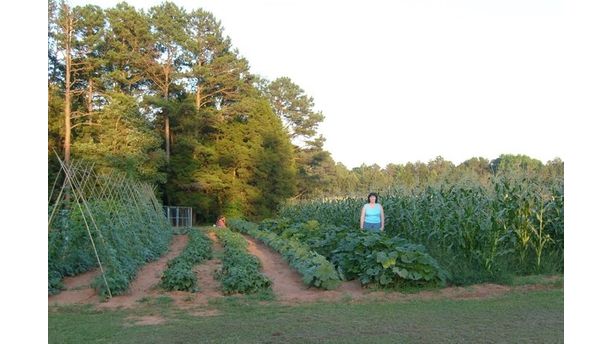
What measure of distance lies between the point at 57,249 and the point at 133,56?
30261mm

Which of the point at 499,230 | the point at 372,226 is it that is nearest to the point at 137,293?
the point at 372,226

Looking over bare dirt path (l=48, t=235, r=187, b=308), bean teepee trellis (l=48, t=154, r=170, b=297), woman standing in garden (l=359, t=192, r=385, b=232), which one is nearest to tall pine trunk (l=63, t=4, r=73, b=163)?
bean teepee trellis (l=48, t=154, r=170, b=297)

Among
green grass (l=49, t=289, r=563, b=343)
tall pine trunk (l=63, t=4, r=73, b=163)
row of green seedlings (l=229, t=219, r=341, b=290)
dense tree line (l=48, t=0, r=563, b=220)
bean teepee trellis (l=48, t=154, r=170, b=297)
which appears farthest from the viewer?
dense tree line (l=48, t=0, r=563, b=220)

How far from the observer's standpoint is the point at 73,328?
6.52 metres

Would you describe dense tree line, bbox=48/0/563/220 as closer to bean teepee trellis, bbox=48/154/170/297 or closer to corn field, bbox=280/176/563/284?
bean teepee trellis, bbox=48/154/170/297

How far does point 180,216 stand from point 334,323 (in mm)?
32684

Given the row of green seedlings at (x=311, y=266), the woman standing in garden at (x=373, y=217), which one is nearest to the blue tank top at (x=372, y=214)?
the woman standing in garden at (x=373, y=217)

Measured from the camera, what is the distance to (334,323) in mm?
6473

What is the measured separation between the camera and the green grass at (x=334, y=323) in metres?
5.74

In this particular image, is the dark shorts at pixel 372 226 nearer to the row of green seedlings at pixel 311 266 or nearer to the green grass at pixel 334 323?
the row of green seedlings at pixel 311 266

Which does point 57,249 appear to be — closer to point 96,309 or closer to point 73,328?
point 96,309

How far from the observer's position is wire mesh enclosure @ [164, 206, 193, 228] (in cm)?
3665

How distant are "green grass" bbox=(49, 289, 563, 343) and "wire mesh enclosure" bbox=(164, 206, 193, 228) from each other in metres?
29.2
